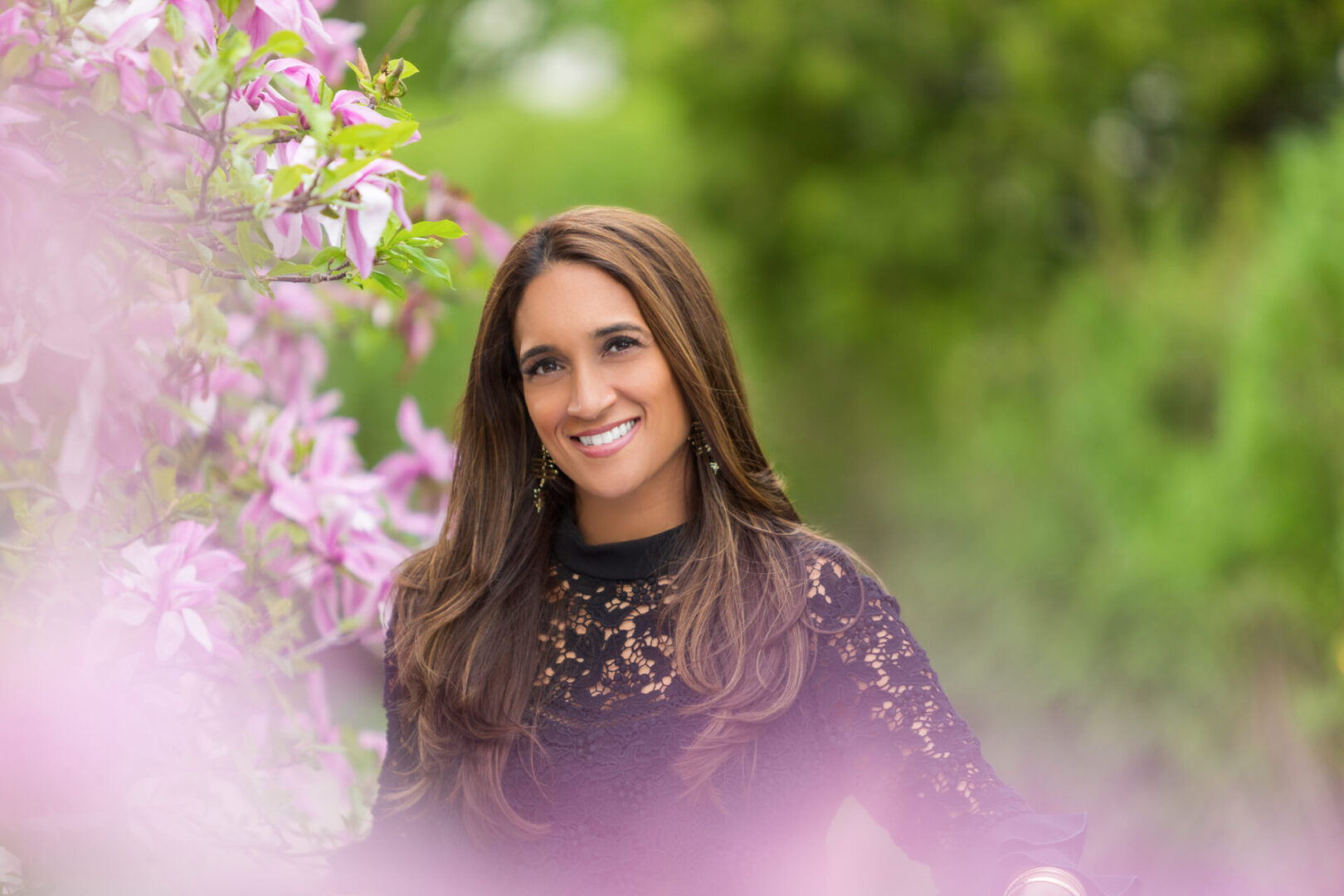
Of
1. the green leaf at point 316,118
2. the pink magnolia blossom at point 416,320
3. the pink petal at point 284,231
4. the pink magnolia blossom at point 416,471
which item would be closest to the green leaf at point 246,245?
the pink petal at point 284,231

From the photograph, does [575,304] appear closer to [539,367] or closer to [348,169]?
[539,367]

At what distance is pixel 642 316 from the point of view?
4.84 feet

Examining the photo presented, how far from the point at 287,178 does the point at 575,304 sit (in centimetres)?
61

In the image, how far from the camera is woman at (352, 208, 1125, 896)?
1.39 m

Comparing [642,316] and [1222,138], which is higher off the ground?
[1222,138]

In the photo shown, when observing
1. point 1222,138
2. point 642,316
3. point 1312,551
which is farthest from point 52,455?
point 1222,138

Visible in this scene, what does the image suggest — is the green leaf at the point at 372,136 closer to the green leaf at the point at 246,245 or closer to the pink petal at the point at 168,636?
the green leaf at the point at 246,245

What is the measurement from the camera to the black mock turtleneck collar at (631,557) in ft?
5.15

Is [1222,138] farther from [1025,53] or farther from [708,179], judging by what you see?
[708,179]

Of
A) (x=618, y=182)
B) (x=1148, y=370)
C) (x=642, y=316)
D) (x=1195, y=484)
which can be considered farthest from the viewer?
(x=618, y=182)

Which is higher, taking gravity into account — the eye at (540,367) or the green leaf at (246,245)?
the eye at (540,367)

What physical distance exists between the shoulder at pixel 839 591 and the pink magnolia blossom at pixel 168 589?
0.65 meters

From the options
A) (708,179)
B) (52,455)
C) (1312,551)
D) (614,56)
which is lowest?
(52,455)

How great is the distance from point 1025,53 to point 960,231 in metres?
1.29
